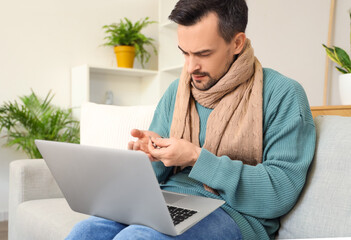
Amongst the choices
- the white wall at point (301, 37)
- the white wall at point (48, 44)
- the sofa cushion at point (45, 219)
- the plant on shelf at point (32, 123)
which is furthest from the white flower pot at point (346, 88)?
the white wall at point (48, 44)

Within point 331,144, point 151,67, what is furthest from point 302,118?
point 151,67

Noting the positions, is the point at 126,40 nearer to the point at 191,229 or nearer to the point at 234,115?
the point at 234,115

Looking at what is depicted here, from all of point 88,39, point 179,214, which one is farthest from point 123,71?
point 179,214

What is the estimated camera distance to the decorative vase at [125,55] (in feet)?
10.3

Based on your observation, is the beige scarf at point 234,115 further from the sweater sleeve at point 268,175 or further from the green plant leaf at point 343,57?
the green plant leaf at point 343,57

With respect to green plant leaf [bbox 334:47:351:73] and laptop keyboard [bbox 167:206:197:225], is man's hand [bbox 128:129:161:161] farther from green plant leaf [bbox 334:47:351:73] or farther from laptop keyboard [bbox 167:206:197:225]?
green plant leaf [bbox 334:47:351:73]

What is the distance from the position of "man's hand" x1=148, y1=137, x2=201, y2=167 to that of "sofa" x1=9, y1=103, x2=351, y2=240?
0.34 metres

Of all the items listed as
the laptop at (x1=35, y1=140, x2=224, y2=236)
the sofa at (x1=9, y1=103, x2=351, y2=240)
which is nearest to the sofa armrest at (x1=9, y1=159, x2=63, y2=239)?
the sofa at (x1=9, y1=103, x2=351, y2=240)

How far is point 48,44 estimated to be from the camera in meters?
3.01

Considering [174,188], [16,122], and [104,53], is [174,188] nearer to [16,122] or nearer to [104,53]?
[16,122]

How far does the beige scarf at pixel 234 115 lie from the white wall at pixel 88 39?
1.45 m

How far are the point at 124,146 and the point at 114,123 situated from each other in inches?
5.0

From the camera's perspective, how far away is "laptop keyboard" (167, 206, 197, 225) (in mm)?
859

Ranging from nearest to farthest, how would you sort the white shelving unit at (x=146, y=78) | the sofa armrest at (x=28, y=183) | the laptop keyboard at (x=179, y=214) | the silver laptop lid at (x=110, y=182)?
the silver laptop lid at (x=110, y=182), the laptop keyboard at (x=179, y=214), the sofa armrest at (x=28, y=183), the white shelving unit at (x=146, y=78)
